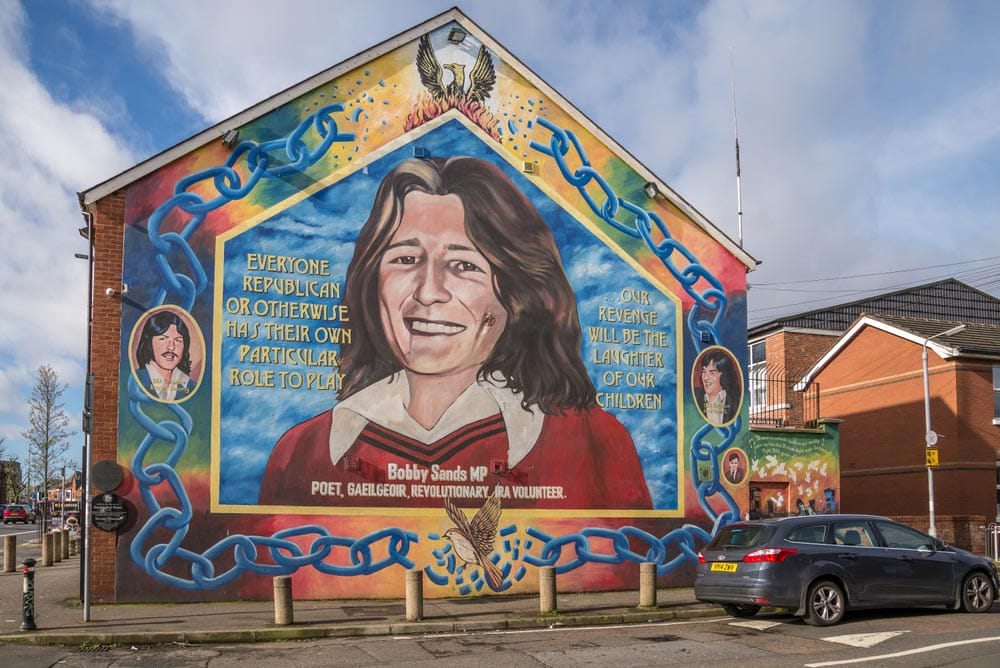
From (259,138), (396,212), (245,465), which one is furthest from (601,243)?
(245,465)

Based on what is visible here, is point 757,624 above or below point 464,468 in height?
below

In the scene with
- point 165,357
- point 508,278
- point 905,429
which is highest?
point 508,278

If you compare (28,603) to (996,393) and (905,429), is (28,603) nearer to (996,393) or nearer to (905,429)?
(905,429)

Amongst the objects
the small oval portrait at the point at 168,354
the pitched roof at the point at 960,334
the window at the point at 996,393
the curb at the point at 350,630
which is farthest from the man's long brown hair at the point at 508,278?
the window at the point at 996,393

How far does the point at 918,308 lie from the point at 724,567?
35506 mm

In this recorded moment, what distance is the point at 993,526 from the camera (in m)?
26.4

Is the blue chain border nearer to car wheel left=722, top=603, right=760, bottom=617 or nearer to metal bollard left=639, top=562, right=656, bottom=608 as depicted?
metal bollard left=639, top=562, right=656, bottom=608

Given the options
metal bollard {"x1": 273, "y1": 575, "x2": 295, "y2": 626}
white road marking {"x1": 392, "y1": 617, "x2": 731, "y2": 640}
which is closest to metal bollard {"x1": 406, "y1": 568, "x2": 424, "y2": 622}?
white road marking {"x1": 392, "y1": 617, "x2": 731, "y2": 640}

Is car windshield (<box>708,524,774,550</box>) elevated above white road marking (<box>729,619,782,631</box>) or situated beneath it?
elevated above

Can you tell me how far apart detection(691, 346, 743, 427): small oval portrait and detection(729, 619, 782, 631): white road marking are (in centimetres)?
615

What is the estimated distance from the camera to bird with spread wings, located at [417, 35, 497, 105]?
18.0 metres

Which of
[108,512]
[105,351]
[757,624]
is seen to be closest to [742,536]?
[757,624]

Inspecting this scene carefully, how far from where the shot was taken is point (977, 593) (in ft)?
48.3

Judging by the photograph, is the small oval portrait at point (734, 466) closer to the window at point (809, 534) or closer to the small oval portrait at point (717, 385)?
the small oval portrait at point (717, 385)
